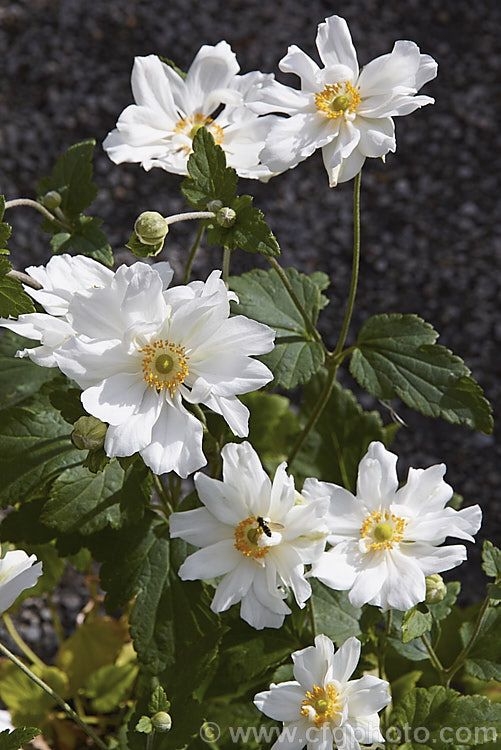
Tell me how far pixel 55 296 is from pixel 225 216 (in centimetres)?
28

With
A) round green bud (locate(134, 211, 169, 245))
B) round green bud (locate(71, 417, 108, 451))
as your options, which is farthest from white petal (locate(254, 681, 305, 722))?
round green bud (locate(134, 211, 169, 245))

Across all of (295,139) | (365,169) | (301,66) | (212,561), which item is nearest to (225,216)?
(295,139)

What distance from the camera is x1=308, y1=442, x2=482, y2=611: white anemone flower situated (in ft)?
4.15

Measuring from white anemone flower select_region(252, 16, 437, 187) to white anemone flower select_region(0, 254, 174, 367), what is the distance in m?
0.31

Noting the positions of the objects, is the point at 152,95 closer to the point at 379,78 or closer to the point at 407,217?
the point at 379,78

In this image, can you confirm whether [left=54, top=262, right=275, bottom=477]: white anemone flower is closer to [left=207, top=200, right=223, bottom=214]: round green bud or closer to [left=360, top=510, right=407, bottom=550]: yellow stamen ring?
[left=207, top=200, right=223, bottom=214]: round green bud

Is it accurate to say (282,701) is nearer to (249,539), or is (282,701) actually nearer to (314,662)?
(314,662)

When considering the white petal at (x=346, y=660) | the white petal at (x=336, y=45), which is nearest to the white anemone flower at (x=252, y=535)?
the white petal at (x=346, y=660)

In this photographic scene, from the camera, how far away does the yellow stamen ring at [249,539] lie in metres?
1.30

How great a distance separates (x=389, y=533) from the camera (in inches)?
52.2

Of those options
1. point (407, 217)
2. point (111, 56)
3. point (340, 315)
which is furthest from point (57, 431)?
point (111, 56)

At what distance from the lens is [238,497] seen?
1.28m

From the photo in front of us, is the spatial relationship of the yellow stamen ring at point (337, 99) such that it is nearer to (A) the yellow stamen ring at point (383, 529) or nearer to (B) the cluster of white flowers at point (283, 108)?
(B) the cluster of white flowers at point (283, 108)

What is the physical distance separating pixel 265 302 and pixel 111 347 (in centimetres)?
50
